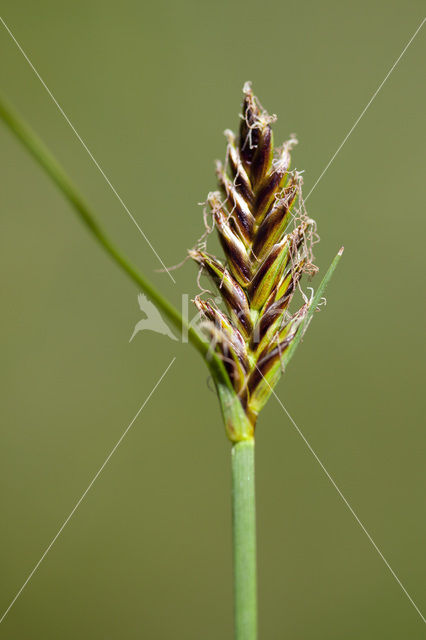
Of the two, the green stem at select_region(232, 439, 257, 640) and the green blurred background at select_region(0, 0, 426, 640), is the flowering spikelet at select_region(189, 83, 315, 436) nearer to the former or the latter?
the green stem at select_region(232, 439, 257, 640)

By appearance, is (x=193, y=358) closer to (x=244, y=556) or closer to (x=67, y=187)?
(x=244, y=556)

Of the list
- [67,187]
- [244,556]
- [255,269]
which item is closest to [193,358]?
[255,269]

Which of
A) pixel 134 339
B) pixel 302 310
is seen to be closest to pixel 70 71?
pixel 134 339

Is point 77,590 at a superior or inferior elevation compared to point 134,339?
inferior

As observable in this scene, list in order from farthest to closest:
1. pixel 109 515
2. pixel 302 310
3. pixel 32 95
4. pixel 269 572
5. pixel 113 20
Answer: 1. pixel 113 20
2. pixel 32 95
3. pixel 109 515
4. pixel 269 572
5. pixel 302 310

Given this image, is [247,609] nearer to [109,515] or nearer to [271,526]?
[271,526]

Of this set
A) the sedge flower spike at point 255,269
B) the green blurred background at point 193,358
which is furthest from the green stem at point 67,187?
the green blurred background at point 193,358

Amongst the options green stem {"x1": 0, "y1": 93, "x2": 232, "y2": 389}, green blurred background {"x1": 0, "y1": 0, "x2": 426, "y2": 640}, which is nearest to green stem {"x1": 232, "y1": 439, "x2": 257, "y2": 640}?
green stem {"x1": 0, "y1": 93, "x2": 232, "y2": 389}

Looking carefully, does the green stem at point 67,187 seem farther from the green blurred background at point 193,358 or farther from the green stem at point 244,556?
the green blurred background at point 193,358

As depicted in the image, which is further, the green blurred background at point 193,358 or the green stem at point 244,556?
the green blurred background at point 193,358
